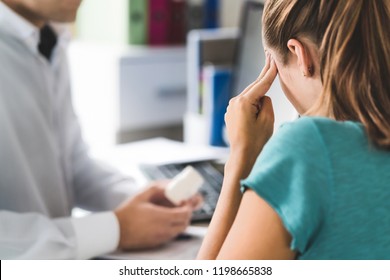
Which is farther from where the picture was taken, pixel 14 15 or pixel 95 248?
pixel 14 15

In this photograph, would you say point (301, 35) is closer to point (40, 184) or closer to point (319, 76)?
point (319, 76)

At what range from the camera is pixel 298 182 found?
66 centimetres

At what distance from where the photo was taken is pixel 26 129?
134 centimetres

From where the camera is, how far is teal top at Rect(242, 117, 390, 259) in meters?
0.66

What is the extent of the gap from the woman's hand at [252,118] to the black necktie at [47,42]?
79 cm

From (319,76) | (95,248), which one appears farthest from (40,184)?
(319,76)

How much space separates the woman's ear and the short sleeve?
0.41 feet

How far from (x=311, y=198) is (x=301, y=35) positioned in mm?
212

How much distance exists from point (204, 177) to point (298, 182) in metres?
0.82

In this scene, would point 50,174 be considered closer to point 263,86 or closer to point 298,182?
point 263,86

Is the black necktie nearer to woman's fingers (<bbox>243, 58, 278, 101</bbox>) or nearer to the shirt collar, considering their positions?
the shirt collar

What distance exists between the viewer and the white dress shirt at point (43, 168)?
1150 mm

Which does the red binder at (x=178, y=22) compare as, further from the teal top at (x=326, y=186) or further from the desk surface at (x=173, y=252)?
the teal top at (x=326, y=186)

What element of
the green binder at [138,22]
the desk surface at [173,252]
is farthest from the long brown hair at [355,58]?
the green binder at [138,22]
